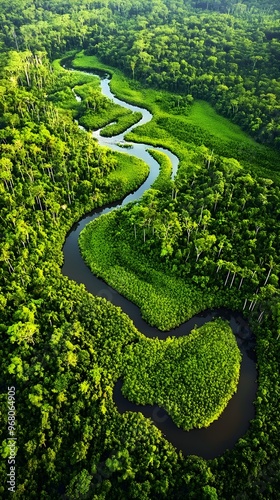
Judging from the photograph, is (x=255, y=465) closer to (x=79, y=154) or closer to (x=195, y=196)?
(x=195, y=196)

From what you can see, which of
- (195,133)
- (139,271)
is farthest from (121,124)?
(139,271)

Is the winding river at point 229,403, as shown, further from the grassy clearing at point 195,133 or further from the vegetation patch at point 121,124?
the vegetation patch at point 121,124

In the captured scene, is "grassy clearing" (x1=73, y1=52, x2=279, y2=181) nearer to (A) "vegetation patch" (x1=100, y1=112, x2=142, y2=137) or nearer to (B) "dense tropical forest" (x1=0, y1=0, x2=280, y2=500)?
(B) "dense tropical forest" (x1=0, y1=0, x2=280, y2=500)

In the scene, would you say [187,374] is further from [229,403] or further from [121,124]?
[121,124]

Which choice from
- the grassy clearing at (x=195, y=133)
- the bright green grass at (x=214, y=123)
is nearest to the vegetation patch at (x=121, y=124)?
the grassy clearing at (x=195, y=133)

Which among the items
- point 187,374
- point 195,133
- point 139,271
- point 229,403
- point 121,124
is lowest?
point 229,403

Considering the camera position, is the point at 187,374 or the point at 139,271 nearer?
the point at 187,374

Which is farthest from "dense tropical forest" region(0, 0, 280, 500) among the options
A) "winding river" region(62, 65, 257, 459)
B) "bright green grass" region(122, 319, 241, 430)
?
"winding river" region(62, 65, 257, 459)
